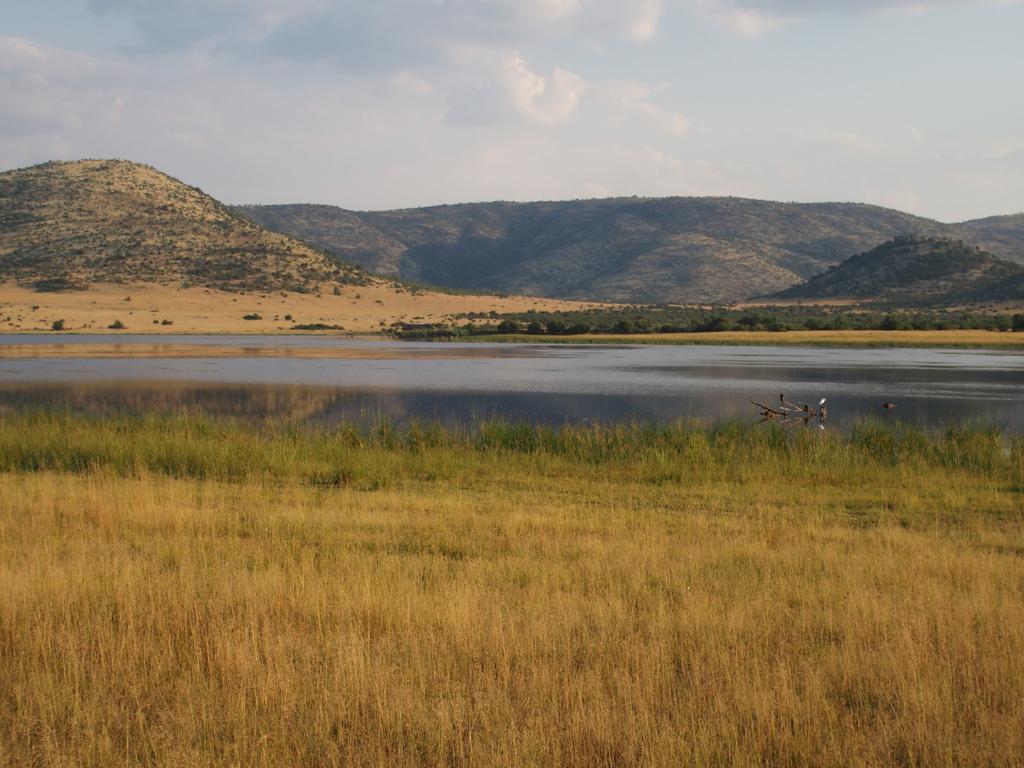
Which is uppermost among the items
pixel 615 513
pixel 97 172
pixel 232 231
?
pixel 97 172

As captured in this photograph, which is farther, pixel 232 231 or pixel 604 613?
pixel 232 231

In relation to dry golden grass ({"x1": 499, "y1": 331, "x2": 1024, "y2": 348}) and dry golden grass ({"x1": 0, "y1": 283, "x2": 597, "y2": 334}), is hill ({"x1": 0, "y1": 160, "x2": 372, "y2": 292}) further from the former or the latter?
dry golden grass ({"x1": 499, "y1": 331, "x2": 1024, "y2": 348})

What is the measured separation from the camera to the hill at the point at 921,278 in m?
104

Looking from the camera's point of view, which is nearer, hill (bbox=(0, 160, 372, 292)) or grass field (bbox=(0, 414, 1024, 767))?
grass field (bbox=(0, 414, 1024, 767))

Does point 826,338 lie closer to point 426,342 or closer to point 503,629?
point 426,342

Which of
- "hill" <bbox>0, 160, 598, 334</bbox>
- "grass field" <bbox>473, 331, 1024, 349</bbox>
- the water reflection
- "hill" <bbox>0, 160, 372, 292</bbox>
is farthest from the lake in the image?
"hill" <bbox>0, 160, 372, 292</bbox>

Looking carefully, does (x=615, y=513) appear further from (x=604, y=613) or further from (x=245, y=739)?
(x=245, y=739)

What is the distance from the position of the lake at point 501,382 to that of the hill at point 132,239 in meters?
29.7

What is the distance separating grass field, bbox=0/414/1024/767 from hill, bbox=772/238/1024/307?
328 feet

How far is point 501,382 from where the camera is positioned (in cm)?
3662

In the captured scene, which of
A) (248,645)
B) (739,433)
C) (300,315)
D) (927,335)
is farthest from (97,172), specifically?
(248,645)

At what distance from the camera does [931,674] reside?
5.75 meters

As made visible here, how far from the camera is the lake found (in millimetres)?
27125

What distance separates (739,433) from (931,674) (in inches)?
527
